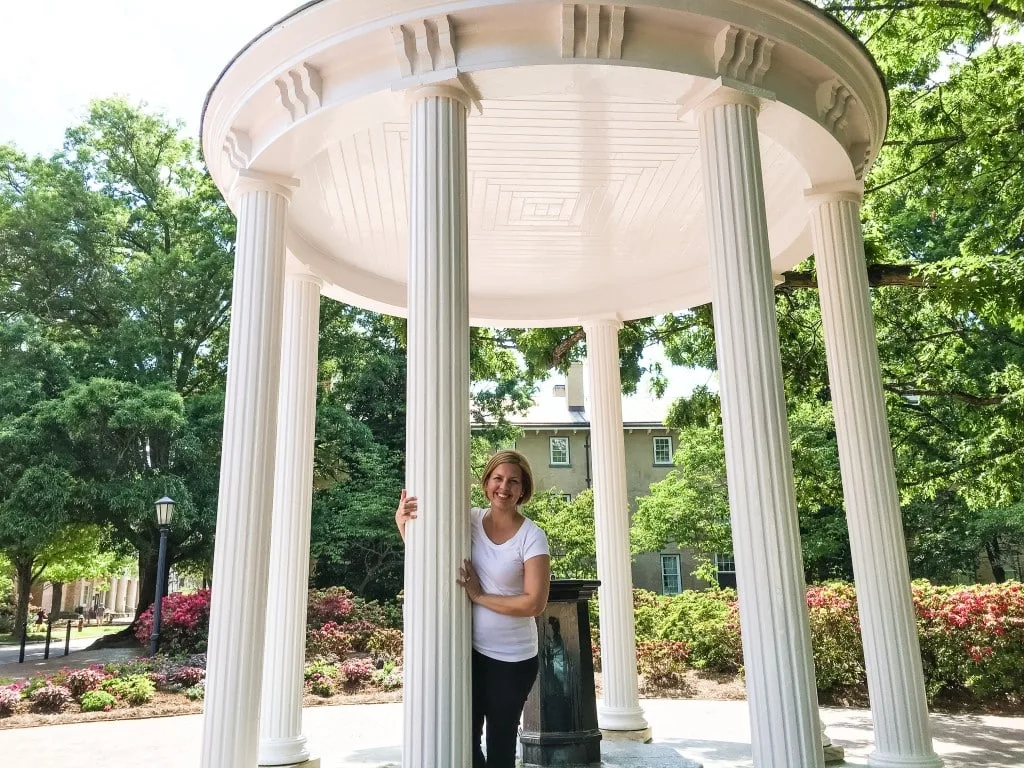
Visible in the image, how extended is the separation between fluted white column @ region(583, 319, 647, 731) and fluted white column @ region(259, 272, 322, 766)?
4.36 m

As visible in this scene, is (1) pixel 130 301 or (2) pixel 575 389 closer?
(1) pixel 130 301

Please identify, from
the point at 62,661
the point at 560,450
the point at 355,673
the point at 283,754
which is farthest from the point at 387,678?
the point at 560,450

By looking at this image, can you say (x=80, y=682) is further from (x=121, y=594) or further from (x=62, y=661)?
(x=121, y=594)

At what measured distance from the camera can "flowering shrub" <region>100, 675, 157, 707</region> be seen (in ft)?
54.6

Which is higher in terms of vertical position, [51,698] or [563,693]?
[563,693]

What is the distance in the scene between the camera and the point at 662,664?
18422 mm

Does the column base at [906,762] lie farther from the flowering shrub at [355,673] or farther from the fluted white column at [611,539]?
the flowering shrub at [355,673]

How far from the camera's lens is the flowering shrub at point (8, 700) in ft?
50.6

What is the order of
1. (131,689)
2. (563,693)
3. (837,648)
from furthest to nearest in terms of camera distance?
(131,689), (837,648), (563,693)

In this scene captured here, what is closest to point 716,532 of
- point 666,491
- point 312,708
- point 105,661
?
point 666,491

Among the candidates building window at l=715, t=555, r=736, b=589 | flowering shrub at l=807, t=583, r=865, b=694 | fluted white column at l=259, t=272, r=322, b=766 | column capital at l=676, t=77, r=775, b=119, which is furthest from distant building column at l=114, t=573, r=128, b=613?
column capital at l=676, t=77, r=775, b=119

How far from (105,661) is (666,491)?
65.5ft

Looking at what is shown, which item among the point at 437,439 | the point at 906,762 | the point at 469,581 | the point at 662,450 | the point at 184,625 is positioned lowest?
the point at 906,762

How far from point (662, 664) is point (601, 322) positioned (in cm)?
967
